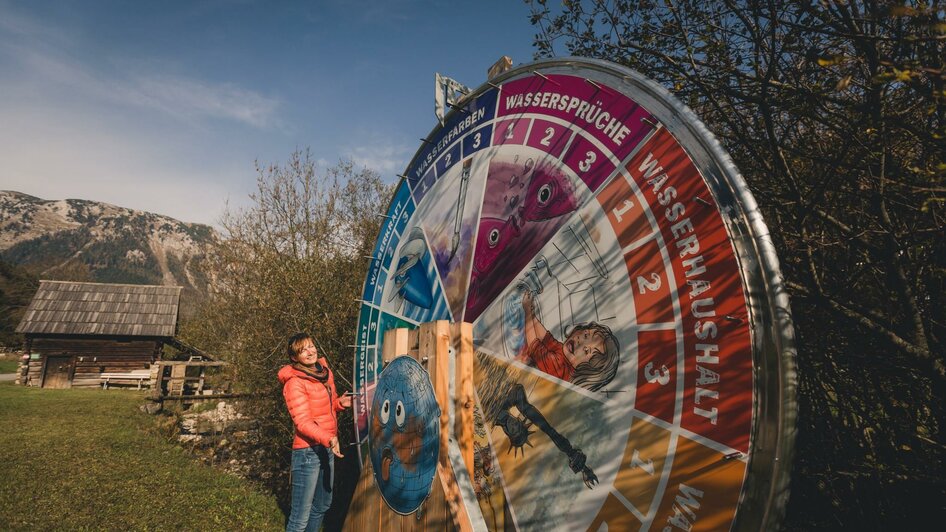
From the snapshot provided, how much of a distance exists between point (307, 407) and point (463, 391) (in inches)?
60.2

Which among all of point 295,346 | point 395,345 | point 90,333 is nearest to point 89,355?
point 90,333

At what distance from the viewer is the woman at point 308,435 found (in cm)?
380

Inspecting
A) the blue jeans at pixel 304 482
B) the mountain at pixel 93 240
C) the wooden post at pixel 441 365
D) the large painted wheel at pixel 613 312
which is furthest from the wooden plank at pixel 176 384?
the mountain at pixel 93 240

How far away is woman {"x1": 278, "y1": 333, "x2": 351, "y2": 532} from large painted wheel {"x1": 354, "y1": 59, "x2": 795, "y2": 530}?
1121 millimetres

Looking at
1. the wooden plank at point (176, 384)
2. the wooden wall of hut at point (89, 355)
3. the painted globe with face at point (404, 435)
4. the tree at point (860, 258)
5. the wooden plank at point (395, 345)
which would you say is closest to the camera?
the tree at point (860, 258)

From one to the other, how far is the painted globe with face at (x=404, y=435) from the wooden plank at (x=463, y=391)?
132mm

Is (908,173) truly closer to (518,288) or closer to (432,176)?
(518,288)

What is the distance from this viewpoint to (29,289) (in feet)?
152

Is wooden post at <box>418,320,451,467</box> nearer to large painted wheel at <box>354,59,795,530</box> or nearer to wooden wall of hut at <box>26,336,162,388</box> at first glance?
large painted wheel at <box>354,59,795,530</box>

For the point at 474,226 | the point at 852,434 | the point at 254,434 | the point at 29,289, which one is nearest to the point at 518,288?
the point at 474,226

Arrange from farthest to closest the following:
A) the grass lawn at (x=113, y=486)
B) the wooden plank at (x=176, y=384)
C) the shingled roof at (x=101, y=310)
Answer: the shingled roof at (x=101, y=310) → the wooden plank at (x=176, y=384) → the grass lawn at (x=113, y=486)

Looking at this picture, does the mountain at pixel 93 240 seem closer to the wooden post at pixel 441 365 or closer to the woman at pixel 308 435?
the woman at pixel 308 435

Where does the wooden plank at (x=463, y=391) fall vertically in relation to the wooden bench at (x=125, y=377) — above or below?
above

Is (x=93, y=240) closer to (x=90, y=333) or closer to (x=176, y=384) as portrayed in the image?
(x=90, y=333)
